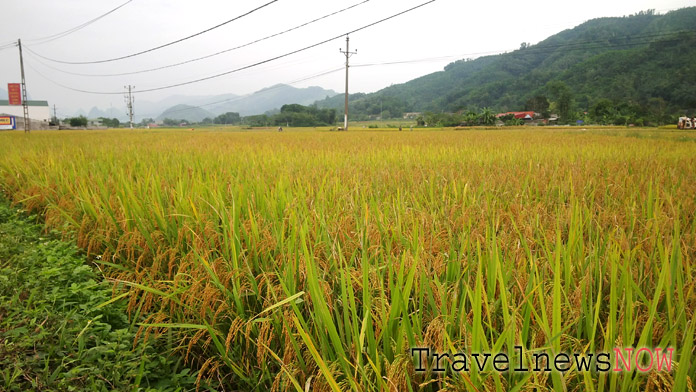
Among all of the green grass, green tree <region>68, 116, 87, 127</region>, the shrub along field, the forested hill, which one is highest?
the forested hill

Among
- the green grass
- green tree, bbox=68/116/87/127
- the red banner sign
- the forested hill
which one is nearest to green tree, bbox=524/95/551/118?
the forested hill

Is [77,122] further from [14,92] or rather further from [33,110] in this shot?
[33,110]

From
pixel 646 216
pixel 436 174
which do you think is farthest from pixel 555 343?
pixel 436 174

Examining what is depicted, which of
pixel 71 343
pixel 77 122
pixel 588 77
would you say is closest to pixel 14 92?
pixel 77 122

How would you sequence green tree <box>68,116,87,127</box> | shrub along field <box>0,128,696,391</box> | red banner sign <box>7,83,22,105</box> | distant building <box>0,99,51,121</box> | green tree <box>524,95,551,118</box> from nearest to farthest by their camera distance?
1. shrub along field <box>0,128,696,391</box>
2. red banner sign <box>7,83,22,105</box>
3. green tree <box>68,116,87,127</box>
4. green tree <box>524,95,551,118</box>
5. distant building <box>0,99,51,121</box>

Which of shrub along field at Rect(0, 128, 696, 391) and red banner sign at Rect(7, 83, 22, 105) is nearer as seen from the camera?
shrub along field at Rect(0, 128, 696, 391)

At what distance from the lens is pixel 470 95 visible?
7844cm

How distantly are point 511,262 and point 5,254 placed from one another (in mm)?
2808

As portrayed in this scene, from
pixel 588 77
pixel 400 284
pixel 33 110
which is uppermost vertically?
pixel 588 77

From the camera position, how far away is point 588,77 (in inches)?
2317

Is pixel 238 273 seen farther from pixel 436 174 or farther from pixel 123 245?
pixel 436 174

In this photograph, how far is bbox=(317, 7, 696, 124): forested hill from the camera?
44688 millimetres

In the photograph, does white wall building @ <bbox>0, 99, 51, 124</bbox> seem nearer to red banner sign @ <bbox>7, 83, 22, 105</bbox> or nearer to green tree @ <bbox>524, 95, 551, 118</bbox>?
red banner sign @ <bbox>7, 83, 22, 105</bbox>

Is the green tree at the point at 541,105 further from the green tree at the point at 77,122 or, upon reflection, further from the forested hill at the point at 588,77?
the green tree at the point at 77,122
